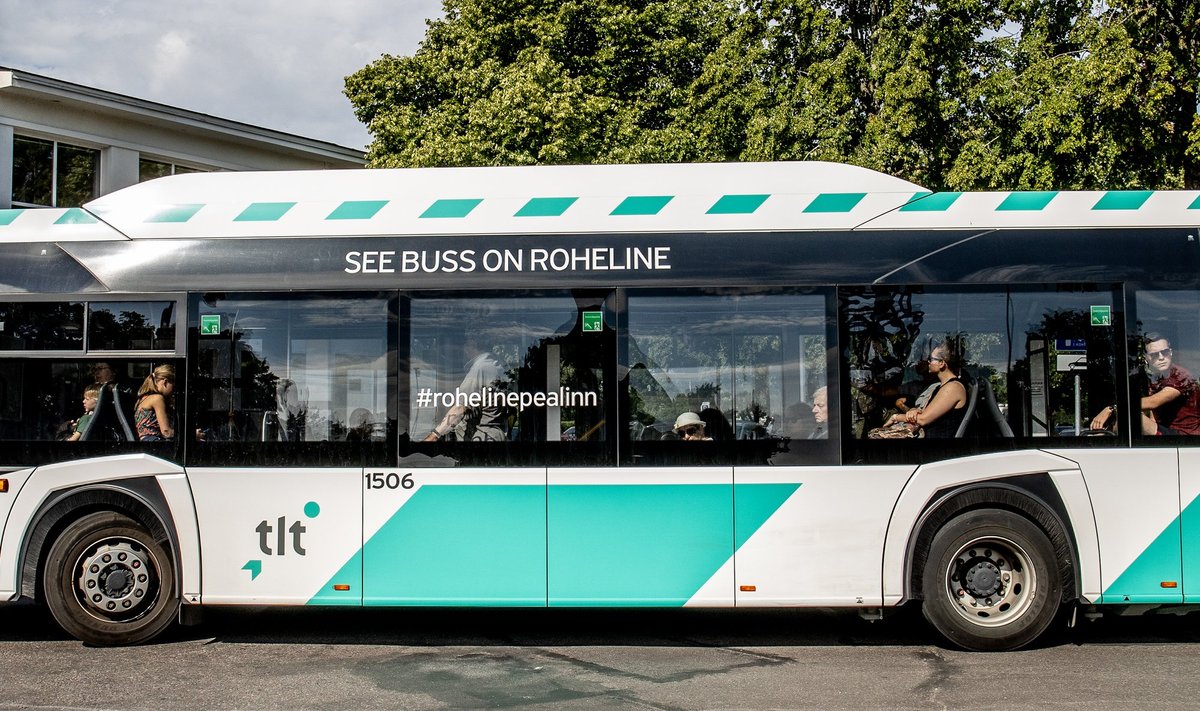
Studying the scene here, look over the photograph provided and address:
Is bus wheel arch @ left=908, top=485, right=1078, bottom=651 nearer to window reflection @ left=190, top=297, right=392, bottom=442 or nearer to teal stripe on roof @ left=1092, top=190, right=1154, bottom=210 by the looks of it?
teal stripe on roof @ left=1092, top=190, right=1154, bottom=210

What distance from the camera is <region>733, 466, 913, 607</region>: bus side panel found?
23.4 feet

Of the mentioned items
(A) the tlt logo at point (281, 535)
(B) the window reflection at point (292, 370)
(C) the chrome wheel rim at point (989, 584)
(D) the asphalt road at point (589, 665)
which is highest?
(B) the window reflection at point (292, 370)

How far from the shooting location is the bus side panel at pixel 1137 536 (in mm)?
7113

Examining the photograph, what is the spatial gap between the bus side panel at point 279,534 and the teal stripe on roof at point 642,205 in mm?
2586

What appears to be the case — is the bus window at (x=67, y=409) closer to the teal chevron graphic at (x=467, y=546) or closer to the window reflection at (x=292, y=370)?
the window reflection at (x=292, y=370)

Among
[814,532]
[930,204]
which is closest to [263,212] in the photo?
[814,532]

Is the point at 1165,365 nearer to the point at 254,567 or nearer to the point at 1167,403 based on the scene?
the point at 1167,403

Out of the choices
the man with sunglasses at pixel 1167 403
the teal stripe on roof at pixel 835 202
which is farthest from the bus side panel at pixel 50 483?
the man with sunglasses at pixel 1167 403

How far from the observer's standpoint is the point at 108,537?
741cm

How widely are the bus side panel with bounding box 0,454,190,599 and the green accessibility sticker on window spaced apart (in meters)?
0.94

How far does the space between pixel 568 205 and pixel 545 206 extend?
0.54 ft

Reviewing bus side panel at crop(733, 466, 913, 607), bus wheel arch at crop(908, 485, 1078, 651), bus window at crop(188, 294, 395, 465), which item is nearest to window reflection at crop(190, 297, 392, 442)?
bus window at crop(188, 294, 395, 465)

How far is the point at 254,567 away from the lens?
732cm

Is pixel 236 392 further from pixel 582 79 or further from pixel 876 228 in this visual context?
pixel 582 79
